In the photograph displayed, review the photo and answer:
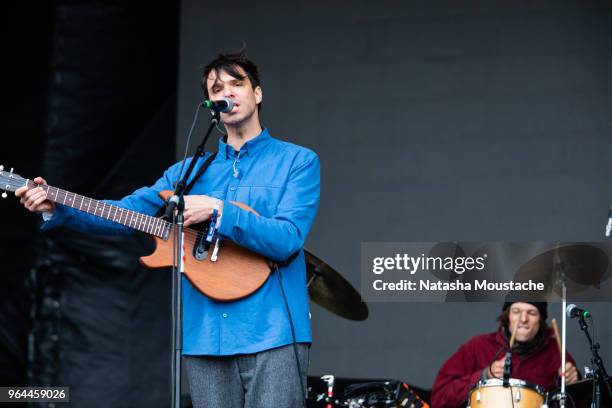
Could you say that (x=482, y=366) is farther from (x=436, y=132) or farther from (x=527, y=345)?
(x=436, y=132)

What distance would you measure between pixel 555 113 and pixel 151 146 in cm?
259

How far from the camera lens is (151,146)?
245 inches

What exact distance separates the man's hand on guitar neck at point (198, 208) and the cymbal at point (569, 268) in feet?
6.32

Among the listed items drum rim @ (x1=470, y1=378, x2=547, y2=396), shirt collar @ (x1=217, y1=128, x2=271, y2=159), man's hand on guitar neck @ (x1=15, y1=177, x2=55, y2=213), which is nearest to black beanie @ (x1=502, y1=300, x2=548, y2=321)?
drum rim @ (x1=470, y1=378, x2=547, y2=396)

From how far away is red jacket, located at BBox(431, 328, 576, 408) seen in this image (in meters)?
5.26

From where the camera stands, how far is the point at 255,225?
10.6 feet

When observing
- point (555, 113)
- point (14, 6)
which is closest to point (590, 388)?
point (555, 113)

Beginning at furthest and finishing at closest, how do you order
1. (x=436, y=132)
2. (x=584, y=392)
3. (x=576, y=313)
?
1. (x=436, y=132)
2. (x=584, y=392)
3. (x=576, y=313)

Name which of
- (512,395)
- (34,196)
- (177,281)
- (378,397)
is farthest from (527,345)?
(34,196)

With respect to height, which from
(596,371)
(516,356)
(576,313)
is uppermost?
(576,313)

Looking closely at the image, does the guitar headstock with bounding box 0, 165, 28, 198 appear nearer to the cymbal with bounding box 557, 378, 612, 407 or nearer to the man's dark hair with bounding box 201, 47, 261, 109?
the man's dark hair with bounding box 201, 47, 261, 109

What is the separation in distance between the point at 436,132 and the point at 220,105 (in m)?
3.08

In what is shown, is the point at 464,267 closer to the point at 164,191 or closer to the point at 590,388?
the point at 590,388

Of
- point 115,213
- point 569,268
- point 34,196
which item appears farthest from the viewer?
point 569,268
